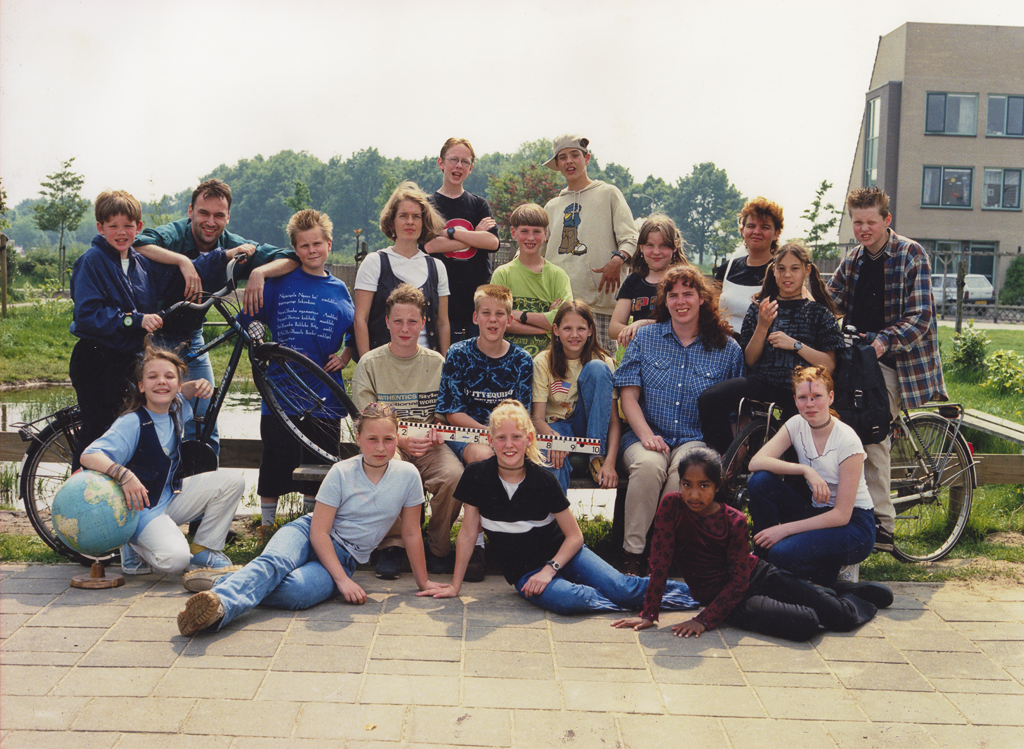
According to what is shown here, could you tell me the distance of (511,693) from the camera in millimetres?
3314

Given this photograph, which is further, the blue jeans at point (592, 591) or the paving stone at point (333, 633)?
the blue jeans at point (592, 591)

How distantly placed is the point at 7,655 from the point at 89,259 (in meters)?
2.06

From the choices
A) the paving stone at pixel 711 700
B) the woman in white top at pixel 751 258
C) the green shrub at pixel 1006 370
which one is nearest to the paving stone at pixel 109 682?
the paving stone at pixel 711 700

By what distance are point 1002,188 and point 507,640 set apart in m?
44.6

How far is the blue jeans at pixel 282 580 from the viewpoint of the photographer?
383cm

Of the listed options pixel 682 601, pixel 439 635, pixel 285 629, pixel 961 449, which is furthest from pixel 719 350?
pixel 285 629

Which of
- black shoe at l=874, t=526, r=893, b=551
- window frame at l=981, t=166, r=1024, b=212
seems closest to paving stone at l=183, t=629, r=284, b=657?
black shoe at l=874, t=526, r=893, b=551

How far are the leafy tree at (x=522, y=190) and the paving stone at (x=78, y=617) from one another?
35104 millimetres

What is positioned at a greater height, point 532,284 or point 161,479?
point 532,284

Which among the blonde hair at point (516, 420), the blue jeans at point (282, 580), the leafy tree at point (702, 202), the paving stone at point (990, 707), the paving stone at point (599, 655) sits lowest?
the paving stone at point (990, 707)

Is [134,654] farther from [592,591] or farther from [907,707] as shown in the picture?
[907,707]

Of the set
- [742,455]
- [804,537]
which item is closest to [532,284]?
[742,455]

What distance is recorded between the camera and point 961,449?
535cm

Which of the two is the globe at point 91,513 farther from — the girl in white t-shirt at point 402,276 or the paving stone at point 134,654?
the girl in white t-shirt at point 402,276
